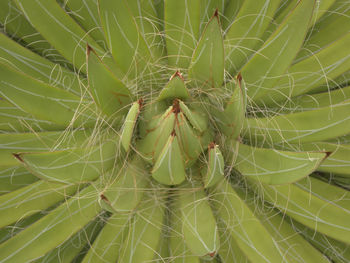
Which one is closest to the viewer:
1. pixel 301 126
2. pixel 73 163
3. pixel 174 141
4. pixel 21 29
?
pixel 174 141

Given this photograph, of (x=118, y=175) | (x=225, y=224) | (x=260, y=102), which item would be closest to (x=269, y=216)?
(x=225, y=224)

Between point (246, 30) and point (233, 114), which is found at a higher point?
point (246, 30)

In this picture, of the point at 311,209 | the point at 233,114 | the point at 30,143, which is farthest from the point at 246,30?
the point at 30,143

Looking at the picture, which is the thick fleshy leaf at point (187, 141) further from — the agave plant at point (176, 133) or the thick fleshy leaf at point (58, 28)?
the thick fleshy leaf at point (58, 28)

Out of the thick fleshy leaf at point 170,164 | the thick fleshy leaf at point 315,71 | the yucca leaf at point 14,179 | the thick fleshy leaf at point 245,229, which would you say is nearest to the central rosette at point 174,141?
the thick fleshy leaf at point 170,164

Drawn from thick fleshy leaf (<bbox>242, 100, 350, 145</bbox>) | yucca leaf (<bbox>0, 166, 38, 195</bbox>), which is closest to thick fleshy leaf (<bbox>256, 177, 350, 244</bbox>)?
thick fleshy leaf (<bbox>242, 100, 350, 145</bbox>)

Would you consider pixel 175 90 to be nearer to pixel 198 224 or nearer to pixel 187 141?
pixel 187 141

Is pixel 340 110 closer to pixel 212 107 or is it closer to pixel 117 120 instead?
pixel 212 107

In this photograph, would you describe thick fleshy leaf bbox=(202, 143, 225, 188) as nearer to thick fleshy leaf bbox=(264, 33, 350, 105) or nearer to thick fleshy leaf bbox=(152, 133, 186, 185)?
thick fleshy leaf bbox=(152, 133, 186, 185)
